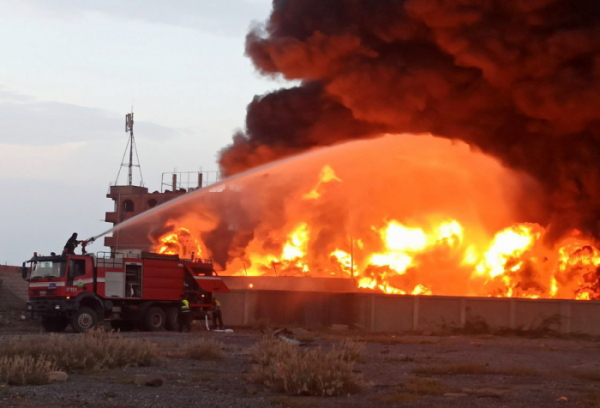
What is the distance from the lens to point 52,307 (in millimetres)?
29891

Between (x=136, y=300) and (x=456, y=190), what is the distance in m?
21.2

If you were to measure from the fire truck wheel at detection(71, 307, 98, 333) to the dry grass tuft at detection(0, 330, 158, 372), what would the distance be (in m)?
11.4

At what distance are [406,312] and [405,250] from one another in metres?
8.73

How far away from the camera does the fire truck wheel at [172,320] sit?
110 ft

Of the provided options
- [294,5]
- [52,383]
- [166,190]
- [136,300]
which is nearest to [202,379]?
[52,383]

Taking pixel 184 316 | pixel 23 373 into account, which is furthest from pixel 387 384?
pixel 184 316

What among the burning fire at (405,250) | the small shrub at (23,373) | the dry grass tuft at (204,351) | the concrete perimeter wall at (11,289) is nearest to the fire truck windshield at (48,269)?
the concrete perimeter wall at (11,289)

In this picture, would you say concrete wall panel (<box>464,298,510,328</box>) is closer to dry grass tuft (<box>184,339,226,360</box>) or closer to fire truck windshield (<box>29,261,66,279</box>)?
dry grass tuft (<box>184,339,226,360</box>)

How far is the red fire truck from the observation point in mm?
30109

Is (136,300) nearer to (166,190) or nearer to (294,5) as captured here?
(294,5)

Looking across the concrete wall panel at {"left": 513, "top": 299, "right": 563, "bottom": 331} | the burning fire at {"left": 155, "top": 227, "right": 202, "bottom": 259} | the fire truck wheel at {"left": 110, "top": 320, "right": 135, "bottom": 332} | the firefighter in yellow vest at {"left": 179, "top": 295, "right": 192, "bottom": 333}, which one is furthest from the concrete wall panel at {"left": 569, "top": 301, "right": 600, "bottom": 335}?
the burning fire at {"left": 155, "top": 227, "right": 202, "bottom": 259}

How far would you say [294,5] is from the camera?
42.6m

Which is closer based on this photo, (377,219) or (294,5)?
(294,5)

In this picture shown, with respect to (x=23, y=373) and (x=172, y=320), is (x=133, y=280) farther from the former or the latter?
(x=23, y=373)
